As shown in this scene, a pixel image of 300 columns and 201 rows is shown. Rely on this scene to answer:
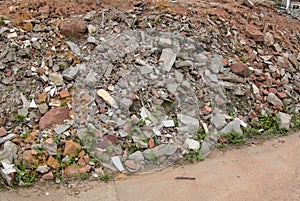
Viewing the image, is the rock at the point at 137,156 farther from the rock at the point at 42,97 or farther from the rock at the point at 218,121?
Answer: the rock at the point at 42,97

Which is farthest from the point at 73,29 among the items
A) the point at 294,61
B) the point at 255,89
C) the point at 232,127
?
the point at 294,61

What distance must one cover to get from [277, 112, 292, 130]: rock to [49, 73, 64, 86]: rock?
2925 mm

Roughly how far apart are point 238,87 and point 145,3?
6.55ft

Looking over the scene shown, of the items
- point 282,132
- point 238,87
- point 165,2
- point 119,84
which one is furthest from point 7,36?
point 282,132

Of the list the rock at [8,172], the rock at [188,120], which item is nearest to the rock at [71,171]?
the rock at [8,172]

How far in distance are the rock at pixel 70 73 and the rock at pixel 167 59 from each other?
3.76 feet

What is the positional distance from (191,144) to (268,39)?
255 cm

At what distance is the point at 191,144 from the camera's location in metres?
3.96

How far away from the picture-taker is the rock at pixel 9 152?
357cm

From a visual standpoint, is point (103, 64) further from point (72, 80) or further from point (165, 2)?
point (165, 2)

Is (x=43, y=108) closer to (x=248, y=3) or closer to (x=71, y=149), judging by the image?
(x=71, y=149)

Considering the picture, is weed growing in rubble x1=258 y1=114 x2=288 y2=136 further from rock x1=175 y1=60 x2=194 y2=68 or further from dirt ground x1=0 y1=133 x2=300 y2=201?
rock x1=175 y1=60 x2=194 y2=68

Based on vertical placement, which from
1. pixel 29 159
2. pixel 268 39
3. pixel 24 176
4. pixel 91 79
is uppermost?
pixel 268 39

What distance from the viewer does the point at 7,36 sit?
454cm
